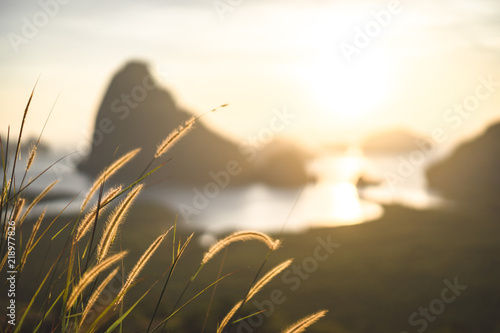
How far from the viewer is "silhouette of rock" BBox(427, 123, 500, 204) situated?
4512 centimetres

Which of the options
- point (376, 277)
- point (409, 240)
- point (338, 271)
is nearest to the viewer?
point (376, 277)

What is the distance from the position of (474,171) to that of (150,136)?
222 feet

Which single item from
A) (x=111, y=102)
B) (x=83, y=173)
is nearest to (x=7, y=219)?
(x=83, y=173)

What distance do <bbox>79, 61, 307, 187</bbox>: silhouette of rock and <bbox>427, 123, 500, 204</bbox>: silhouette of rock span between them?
47818mm

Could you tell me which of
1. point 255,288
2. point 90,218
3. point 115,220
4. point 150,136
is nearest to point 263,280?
point 255,288

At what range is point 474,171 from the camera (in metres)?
47.8

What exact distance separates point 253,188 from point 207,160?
14.0 metres

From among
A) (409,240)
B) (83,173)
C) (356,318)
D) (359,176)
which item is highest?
(356,318)

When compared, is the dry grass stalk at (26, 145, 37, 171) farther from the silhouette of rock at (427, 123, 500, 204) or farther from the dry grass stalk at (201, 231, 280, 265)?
the silhouette of rock at (427, 123, 500, 204)

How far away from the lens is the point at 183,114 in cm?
9512

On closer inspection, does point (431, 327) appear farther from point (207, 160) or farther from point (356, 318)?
point (207, 160)

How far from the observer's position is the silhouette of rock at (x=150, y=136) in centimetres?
8294

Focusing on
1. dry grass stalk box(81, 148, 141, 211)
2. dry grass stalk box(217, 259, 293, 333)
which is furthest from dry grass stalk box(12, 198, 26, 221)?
dry grass stalk box(217, 259, 293, 333)

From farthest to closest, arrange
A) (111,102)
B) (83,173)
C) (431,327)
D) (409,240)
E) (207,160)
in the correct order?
(207,160) → (111,102) → (83,173) → (409,240) → (431,327)
